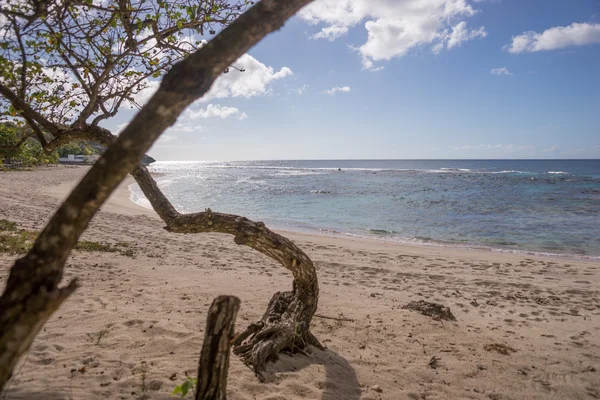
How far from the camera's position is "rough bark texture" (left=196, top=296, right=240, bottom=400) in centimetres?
268

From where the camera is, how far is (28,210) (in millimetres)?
17328

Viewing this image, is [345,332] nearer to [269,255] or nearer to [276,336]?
[276,336]

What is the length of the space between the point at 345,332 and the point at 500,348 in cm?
238

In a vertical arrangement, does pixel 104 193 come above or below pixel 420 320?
above

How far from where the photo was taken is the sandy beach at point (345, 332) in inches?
171

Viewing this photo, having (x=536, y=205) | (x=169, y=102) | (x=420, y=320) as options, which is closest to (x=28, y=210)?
(x=420, y=320)

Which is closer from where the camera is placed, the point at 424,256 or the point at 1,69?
the point at 1,69

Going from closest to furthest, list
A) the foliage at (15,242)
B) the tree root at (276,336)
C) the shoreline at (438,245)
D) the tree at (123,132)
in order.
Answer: the tree at (123,132), the tree root at (276,336), the foliage at (15,242), the shoreline at (438,245)

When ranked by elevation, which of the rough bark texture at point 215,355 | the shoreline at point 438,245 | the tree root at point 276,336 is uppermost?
the rough bark texture at point 215,355

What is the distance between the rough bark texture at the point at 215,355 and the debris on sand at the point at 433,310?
5326 mm

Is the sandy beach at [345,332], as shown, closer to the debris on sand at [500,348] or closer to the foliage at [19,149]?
the debris on sand at [500,348]

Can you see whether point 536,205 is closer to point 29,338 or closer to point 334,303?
point 334,303

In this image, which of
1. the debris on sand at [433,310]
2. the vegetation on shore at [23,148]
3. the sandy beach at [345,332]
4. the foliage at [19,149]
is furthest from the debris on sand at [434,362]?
the foliage at [19,149]

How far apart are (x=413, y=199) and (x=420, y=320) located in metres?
28.2
